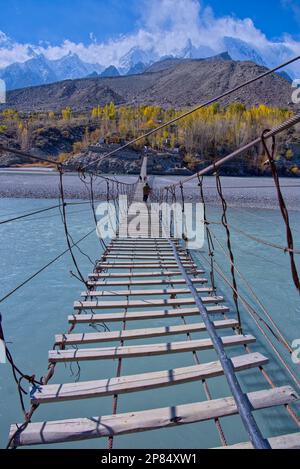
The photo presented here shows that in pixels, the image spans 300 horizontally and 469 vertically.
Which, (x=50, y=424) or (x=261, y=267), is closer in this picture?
(x=50, y=424)

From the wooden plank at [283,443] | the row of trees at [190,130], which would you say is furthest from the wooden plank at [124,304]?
the row of trees at [190,130]

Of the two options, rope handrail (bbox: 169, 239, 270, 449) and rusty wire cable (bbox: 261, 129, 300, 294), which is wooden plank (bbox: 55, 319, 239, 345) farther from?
rusty wire cable (bbox: 261, 129, 300, 294)

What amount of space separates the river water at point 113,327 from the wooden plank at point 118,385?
0.64 meters

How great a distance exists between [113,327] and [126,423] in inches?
85.0

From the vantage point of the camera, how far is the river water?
7.74 feet

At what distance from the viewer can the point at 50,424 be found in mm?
1602

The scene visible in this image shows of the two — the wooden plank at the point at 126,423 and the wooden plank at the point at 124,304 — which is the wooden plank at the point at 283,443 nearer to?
the wooden plank at the point at 126,423

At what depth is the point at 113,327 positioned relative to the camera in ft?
12.3

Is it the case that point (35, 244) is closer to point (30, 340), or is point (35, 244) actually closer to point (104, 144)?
point (30, 340)

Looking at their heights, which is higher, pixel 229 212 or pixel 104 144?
pixel 104 144

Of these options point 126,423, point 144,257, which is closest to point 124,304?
point 126,423

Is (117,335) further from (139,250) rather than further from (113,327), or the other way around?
(139,250)
